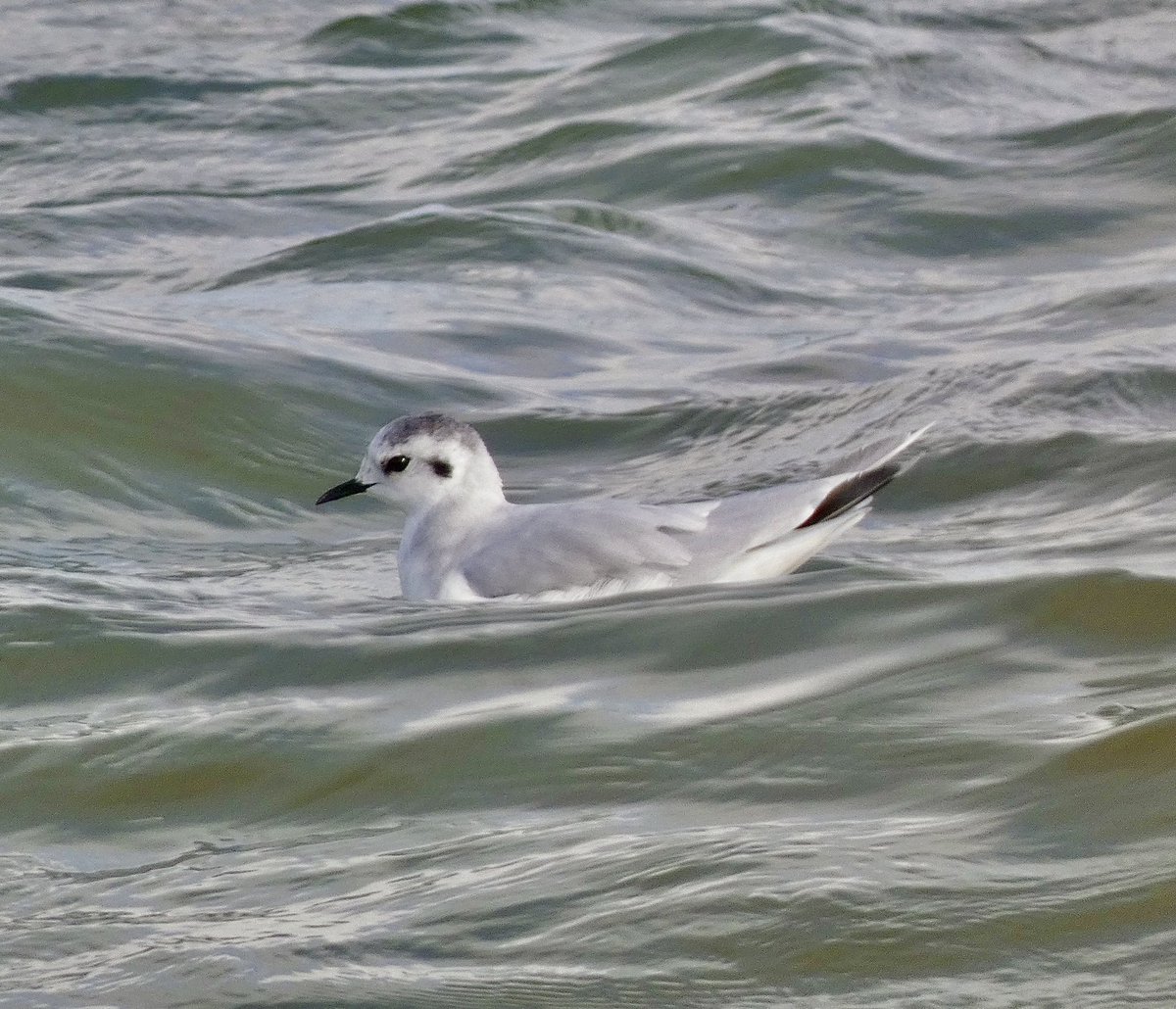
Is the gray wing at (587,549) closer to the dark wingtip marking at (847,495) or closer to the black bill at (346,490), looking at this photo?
the dark wingtip marking at (847,495)

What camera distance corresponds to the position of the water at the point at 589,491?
4270 mm

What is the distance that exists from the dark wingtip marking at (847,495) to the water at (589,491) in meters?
0.22

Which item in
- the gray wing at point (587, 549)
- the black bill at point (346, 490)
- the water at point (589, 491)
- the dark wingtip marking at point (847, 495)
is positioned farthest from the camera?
the black bill at point (346, 490)

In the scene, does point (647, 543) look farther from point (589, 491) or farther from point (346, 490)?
point (589, 491)

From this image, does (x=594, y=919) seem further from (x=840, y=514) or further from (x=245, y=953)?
(x=840, y=514)

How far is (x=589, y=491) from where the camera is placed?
8359 millimetres

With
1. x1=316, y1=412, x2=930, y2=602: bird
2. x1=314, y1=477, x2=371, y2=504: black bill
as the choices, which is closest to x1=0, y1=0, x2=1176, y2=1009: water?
x1=316, y1=412, x2=930, y2=602: bird

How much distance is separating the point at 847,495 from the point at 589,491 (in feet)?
6.37

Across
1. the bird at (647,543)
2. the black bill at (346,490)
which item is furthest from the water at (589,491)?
the black bill at (346,490)

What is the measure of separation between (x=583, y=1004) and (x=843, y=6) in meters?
13.1

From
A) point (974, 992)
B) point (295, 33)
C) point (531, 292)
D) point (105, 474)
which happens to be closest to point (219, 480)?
point (105, 474)

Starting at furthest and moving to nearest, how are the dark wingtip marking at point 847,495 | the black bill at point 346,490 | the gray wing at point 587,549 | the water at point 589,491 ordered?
1. the black bill at point 346,490
2. the dark wingtip marking at point 847,495
3. the gray wing at point 587,549
4. the water at point 589,491

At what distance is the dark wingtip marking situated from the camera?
651 centimetres

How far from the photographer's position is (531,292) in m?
10.8
